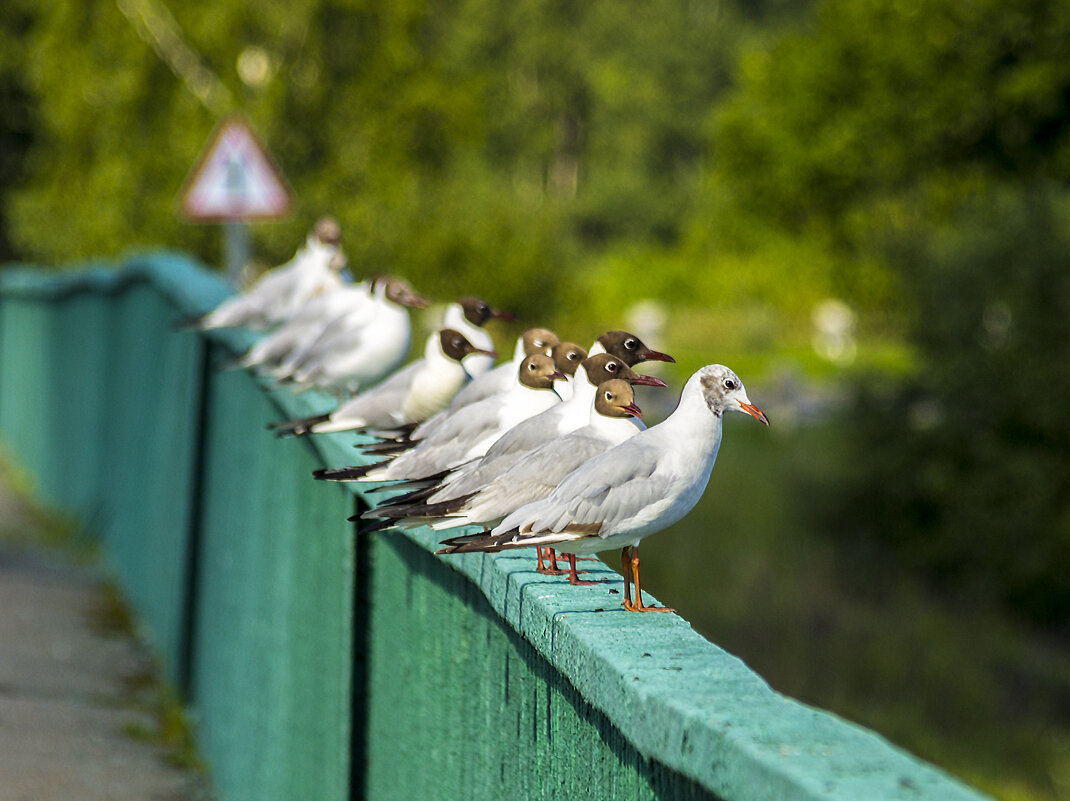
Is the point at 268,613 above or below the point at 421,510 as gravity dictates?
below

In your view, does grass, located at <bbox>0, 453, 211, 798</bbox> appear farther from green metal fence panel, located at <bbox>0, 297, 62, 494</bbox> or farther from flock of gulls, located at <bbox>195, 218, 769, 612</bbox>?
flock of gulls, located at <bbox>195, 218, 769, 612</bbox>

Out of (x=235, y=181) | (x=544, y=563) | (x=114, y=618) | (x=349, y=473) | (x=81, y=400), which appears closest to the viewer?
(x=544, y=563)

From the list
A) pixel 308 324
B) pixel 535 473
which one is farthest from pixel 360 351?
pixel 535 473

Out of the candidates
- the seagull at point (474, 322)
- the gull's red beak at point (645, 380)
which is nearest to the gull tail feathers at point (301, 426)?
the seagull at point (474, 322)

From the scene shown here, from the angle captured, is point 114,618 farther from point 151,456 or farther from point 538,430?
point 538,430

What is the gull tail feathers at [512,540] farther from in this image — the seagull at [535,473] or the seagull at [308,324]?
the seagull at [308,324]

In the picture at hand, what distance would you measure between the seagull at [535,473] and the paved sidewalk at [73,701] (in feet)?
→ 10.9

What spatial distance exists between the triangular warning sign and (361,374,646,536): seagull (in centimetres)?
999

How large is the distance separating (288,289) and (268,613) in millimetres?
2060

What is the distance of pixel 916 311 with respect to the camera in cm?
1706

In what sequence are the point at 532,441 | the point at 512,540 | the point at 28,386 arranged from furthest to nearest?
the point at 28,386, the point at 532,441, the point at 512,540

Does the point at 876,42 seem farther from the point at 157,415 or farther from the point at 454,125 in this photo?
the point at 157,415

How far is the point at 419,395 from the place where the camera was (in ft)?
13.9

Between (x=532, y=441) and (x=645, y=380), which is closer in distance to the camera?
(x=645, y=380)
